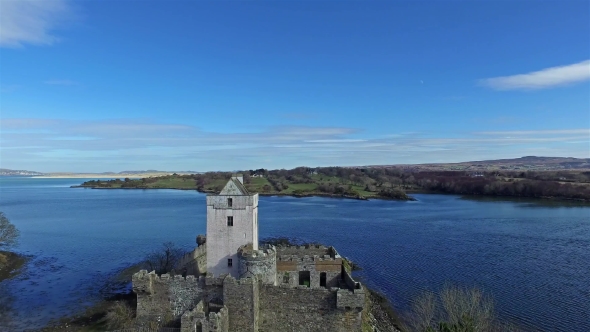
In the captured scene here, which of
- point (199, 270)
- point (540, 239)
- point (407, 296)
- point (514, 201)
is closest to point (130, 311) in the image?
point (199, 270)

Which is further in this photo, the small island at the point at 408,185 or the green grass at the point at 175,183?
the green grass at the point at 175,183

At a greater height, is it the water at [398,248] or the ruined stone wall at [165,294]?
the ruined stone wall at [165,294]

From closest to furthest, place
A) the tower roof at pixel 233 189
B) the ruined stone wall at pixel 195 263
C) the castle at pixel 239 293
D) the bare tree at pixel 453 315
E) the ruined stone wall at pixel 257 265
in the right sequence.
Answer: the castle at pixel 239 293
the ruined stone wall at pixel 257 265
the bare tree at pixel 453 315
the tower roof at pixel 233 189
the ruined stone wall at pixel 195 263

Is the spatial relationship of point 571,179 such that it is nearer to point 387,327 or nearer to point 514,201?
point 514,201

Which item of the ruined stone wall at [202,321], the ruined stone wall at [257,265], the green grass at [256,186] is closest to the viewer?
the ruined stone wall at [202,321]

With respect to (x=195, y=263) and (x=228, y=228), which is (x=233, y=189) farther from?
(x=195, y=263)

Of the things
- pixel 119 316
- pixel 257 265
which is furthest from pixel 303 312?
pixel 119 316

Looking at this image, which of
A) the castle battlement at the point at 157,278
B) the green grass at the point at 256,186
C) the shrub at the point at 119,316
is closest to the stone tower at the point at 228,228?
the castle battlement at the point at 157,278

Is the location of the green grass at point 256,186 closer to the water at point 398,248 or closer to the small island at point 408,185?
the small island at point 408,185
